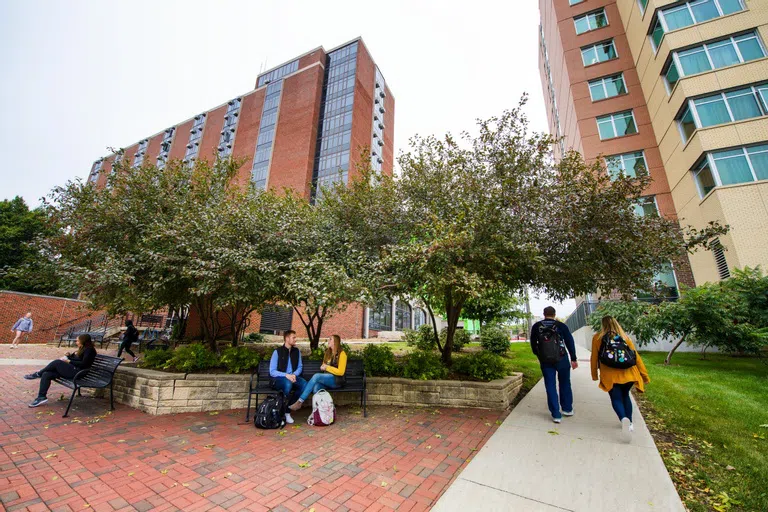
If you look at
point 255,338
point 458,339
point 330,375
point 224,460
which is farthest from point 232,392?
point 255,338

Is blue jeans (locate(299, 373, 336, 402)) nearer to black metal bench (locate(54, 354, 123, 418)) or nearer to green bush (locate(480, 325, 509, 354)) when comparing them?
black metal bench (locate(54, 354, 123, 418))

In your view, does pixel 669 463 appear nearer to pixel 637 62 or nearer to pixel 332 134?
pixel 637 62

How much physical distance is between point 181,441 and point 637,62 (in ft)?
93.2

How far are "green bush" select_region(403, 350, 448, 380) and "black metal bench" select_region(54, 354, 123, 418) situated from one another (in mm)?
5605

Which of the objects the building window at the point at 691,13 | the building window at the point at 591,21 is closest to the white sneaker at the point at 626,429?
the building window at the point at 691,13

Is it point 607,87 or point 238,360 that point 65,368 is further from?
point 607,87

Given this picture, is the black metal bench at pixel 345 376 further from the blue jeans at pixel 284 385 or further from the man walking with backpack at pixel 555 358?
the man walking with backpack at pixel 555 358

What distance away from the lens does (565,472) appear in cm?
368

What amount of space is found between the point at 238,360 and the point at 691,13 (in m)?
25.6

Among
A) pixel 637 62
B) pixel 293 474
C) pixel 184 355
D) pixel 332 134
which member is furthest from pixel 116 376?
pixel 332 134

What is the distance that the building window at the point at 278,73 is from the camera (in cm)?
5275

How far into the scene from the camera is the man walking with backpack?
17.7 ft

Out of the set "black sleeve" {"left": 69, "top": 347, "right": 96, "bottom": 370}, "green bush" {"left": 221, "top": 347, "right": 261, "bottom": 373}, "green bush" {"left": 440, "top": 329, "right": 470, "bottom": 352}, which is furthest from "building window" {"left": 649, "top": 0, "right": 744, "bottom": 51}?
"black sleeve" {"left": 69, "top": 347, "right": 96, "bottom": 370}

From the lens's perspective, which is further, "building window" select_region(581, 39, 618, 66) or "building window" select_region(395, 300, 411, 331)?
"building window" select_region(395, 300, 411, 331)
